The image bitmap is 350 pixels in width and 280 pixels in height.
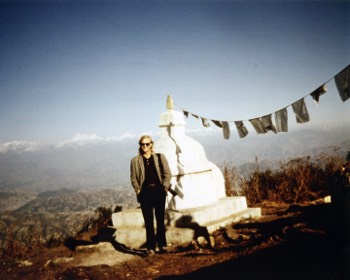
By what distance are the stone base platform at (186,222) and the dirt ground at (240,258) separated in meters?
0.29

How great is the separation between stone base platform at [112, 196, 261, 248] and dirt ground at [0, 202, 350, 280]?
293 millimetres

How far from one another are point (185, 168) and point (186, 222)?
147 cm

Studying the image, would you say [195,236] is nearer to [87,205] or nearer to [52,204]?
[87,205]

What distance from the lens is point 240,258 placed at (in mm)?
4715

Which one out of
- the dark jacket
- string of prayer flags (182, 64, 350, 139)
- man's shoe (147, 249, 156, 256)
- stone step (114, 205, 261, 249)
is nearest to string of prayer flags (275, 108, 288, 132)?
string of prayer flags (182, 64, 350, 139)

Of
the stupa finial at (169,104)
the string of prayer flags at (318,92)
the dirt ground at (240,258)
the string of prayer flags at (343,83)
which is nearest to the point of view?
the dirt ground at (240,258)

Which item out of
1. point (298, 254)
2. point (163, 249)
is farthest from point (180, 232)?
point (298, 254)

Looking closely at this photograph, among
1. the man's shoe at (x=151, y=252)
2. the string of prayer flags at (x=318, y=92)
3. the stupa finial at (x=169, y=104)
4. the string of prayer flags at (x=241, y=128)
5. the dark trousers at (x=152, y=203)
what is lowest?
the man's shoe at (x=151, y=252)

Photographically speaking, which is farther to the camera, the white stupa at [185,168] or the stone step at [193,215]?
the white stupa at [185,168]

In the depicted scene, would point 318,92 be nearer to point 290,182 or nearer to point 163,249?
point 163,249

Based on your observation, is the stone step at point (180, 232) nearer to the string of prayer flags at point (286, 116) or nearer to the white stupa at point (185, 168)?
the white stupa at point (185, 168)

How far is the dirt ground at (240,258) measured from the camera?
397 centimetres

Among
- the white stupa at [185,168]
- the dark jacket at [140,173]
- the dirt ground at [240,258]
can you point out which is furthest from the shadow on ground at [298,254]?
the white stupa at [185,168]

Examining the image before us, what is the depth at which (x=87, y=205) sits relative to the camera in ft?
233
